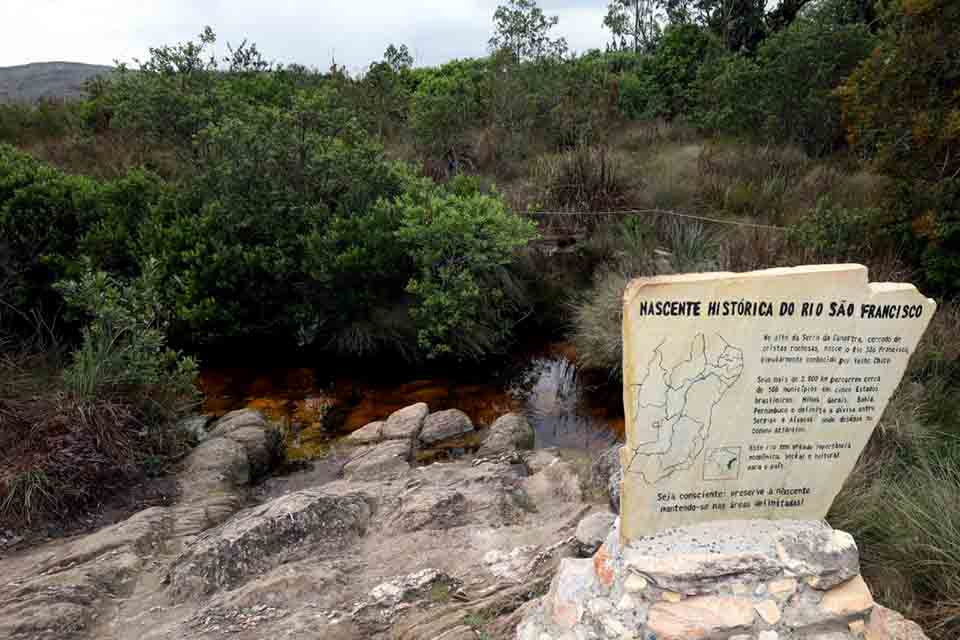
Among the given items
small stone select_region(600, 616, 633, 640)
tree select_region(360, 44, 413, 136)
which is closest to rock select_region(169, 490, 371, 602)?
small stone select_region(600, 616, 633, 640)

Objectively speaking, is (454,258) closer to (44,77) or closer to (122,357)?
(122,357)

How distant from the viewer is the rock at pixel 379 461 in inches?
197

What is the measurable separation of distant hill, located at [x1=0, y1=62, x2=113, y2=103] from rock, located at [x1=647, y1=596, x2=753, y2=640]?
1040 inches

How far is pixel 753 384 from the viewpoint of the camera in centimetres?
256

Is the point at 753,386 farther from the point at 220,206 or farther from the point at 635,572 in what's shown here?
the point at 220,206

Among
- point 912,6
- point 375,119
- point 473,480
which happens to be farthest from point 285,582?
point 375,119

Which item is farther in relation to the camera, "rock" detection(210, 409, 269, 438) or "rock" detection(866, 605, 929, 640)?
"rock" detection(210, 409, 269, 438)

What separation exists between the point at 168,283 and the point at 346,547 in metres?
4.78

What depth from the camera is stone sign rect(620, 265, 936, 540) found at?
2416 mm

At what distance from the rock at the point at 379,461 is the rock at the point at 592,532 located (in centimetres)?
193

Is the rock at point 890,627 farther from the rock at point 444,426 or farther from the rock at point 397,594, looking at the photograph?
the rock at point 444,426

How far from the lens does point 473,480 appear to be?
14.7ft

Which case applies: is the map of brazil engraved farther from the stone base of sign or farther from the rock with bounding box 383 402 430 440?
the rock with bounding box 383 402 430 440

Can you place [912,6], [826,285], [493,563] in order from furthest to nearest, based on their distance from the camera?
1. [912,6]
2. [493,563]
3. [826,285]
